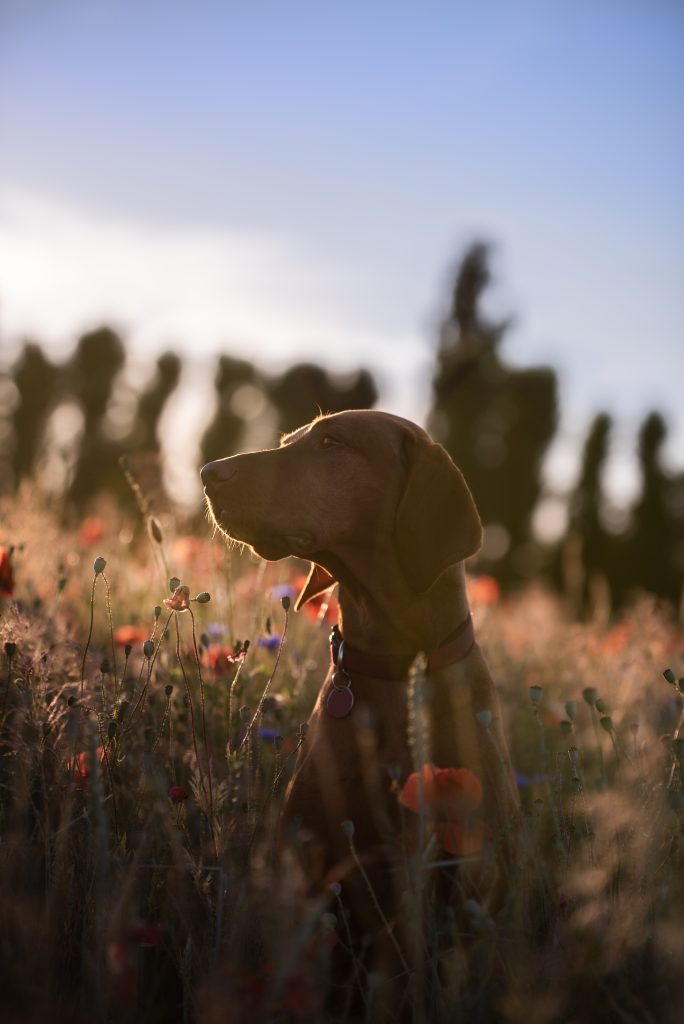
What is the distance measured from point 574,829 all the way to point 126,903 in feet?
3.62

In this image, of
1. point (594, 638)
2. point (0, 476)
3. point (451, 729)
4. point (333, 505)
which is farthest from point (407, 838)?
point (0, 476)

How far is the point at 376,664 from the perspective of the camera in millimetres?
2525

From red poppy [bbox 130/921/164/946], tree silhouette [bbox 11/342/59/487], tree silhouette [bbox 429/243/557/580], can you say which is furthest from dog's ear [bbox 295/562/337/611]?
tree silhouette [bbox 11/342/59/487]

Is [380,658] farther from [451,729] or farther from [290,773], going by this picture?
[290,773]

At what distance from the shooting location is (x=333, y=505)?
266 centimetres

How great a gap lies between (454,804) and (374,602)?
873mm

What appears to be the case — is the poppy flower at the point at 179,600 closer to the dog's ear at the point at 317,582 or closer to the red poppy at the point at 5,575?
the red poppy at the point at 5,575

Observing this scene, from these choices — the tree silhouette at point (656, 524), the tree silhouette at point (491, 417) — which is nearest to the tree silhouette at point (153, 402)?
the tree silhouette at point (491, 417)

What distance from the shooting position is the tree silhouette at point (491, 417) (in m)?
15.3

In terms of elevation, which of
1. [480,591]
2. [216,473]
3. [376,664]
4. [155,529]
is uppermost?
[216,473]

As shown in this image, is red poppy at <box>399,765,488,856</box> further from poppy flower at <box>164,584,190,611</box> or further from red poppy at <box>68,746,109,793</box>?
red poppy at <box>68,746,109,793</box>

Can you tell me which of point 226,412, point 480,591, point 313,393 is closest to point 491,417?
point 313,393

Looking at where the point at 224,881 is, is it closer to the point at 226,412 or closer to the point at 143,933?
the point at 143,933

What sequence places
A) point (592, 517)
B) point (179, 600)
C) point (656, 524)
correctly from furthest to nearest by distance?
point (592, 517) → point (656, 524) → point (179, 600)
